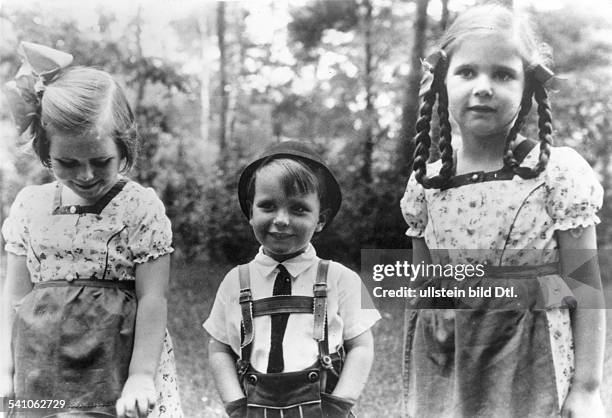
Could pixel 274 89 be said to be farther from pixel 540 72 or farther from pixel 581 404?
pixel 581 404

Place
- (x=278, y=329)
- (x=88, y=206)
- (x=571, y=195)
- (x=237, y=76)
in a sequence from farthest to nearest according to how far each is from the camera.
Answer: (x=237, y=76) → (x=88, y=206) → (x=278, y=329) → (x=571, y=195)

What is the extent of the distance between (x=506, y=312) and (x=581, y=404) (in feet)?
1.02

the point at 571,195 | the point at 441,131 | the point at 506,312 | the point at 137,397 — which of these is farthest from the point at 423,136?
the point at 137,397

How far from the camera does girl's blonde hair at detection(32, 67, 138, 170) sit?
2.12 metres

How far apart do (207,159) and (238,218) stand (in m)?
0.21

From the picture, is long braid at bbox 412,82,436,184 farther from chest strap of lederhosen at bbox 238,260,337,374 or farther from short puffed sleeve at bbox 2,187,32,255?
short puffed sleeve at bbox 2,187,32,255

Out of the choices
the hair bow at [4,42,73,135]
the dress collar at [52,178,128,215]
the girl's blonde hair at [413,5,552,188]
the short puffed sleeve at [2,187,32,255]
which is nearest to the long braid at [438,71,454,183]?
the girl's blonde hair at [413,5,552,188]

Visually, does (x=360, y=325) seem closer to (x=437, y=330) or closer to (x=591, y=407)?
(x=437, y=330)

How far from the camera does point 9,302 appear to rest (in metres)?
2.21

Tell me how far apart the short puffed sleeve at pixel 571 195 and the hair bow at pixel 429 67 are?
41 cm

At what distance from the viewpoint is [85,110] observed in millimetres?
2127

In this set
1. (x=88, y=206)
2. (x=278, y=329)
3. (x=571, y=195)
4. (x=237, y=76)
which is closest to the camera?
(x=571, y=195)

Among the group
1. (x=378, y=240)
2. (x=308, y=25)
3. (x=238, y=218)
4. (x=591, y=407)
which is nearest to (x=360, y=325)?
(x=378, y=240)

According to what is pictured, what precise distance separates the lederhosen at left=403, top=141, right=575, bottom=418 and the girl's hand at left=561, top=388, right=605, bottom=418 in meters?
0.03
